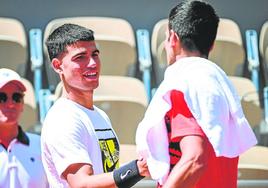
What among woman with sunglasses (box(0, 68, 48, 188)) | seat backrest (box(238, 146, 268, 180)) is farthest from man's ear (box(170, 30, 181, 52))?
seat backrest (box(238, 146, 268, 180))

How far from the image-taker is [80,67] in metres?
2.70

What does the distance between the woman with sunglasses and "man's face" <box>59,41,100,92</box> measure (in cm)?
57

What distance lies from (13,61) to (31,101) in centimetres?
67

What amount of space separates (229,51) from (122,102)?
4.19ft

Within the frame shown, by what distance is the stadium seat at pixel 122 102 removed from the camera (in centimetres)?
469

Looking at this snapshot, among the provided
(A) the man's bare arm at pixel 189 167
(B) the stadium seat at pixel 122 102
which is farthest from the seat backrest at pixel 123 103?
(A) the man's bare arm at pixel 189 167

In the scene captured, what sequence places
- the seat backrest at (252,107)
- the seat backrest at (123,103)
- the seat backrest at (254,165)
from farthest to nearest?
the seat backrest at (252,107) < the seat backrest at (123,103) < the seat backrest at (254,165)

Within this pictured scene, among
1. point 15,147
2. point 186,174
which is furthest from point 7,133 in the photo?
point 186,174

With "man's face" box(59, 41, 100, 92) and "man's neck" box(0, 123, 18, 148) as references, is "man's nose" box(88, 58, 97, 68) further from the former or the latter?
"man's neck" box(0, 123, 18, 148)

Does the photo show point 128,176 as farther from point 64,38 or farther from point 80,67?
point 64,38

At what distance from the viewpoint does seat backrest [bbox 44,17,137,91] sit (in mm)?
5375

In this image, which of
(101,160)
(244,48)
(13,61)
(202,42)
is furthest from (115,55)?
(202,42)

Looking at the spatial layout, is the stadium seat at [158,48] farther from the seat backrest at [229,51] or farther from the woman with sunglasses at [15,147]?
the woman with sunglasses at [15,147]

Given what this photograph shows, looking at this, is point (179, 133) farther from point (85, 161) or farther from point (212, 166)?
point (85, 161)
